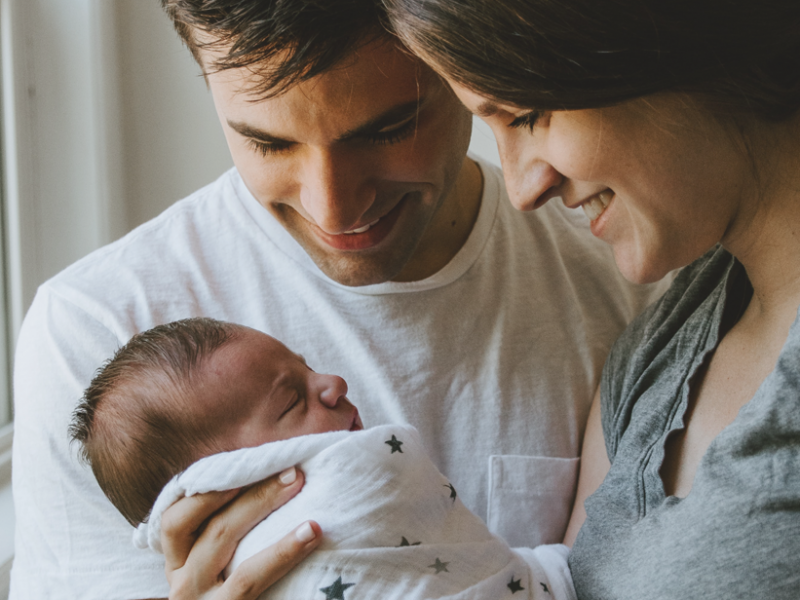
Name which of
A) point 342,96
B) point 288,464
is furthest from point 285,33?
point 288,464

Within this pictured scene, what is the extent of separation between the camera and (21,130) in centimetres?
177

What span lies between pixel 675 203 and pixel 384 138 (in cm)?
46

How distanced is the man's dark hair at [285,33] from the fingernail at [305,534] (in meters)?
0.60

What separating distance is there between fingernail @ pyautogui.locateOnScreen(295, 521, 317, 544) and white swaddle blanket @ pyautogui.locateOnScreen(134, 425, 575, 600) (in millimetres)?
35

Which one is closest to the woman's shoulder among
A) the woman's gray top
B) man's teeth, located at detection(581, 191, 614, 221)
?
the woman's gray top

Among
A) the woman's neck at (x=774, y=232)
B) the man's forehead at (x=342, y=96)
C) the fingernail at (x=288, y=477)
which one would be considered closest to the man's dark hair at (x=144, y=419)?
the fingernail at (x=288, y=477)

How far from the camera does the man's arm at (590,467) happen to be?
4.10 ft

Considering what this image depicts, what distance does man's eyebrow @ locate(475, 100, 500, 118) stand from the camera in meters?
0.87

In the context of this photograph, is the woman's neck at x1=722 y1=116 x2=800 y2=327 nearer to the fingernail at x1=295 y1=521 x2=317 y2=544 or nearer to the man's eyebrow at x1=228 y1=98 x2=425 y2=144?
the man's eyebrow at x1=228 y1=98 x2=425 y2=144

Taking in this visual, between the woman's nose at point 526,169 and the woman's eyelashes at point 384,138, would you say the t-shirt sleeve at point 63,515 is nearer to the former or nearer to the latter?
the woman's eyelashes at point 384,138

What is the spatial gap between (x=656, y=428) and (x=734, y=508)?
0.27m

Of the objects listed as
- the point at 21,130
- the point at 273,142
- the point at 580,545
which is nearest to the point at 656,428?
the point at 580,545

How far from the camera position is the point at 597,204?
38.0 inches

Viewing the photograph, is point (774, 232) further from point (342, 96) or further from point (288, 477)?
point (288, 477)
